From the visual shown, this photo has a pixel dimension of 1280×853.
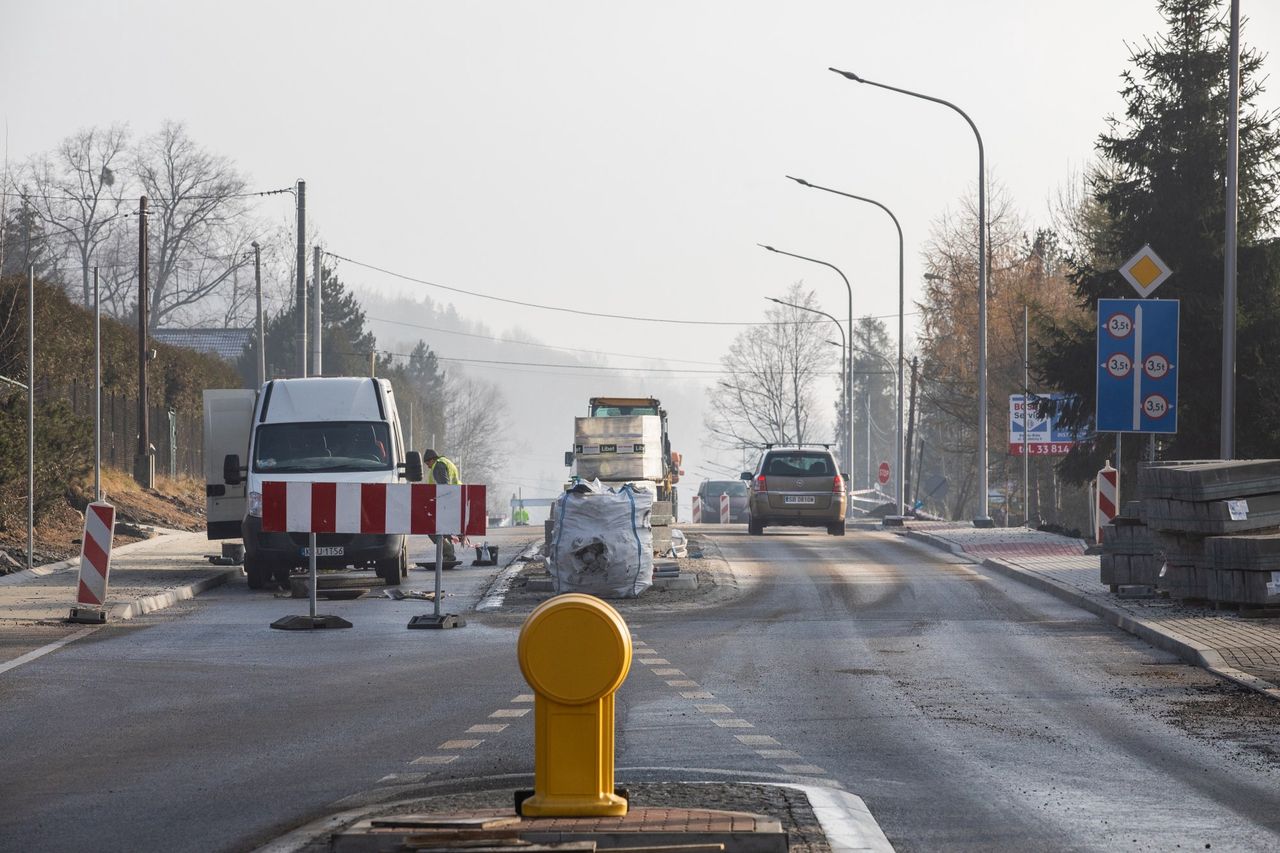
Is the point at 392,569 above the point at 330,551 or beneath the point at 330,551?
beneath

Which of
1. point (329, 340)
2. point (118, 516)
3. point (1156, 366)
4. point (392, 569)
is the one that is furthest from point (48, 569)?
point (329, 340)

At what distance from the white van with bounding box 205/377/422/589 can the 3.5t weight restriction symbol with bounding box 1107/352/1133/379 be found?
9.20 metres

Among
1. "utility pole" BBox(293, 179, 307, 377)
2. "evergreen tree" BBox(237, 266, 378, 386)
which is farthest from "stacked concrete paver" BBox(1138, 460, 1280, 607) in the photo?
"evergreen tree" BBox(237, 266, 378, 386)

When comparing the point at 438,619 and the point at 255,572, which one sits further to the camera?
the point at 255,572

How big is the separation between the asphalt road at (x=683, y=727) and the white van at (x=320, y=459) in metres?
4.19

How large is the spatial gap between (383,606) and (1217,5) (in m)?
26.5

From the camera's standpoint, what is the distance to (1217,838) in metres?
7.14

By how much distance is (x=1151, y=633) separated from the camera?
15906 mm

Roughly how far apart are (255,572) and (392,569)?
5.73ft

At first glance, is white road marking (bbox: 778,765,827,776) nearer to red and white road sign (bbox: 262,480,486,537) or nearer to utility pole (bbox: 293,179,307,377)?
red and white road sign (bbox: 262,480,486,537)

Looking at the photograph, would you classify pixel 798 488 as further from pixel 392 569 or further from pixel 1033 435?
pixel 392 569

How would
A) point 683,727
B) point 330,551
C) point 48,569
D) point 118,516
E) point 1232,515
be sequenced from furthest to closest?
point 118,516, point 48,569, point 330,551, point 1232,515, point 683,727

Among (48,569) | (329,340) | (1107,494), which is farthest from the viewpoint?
(329,340)

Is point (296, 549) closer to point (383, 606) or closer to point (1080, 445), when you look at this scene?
point (383, 606)
